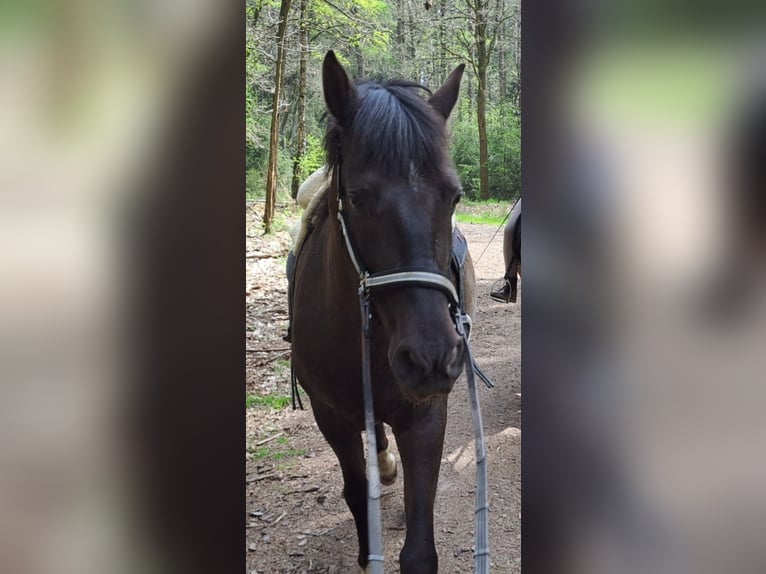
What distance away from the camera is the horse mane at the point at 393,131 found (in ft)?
5.29

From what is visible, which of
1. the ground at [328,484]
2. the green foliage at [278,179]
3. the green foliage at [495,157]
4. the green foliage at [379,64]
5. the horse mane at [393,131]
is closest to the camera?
the horse mane at [393,131]

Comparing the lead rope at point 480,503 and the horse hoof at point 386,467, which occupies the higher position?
the lead rope at point 480,503

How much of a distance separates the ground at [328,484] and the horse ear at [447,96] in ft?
7.05

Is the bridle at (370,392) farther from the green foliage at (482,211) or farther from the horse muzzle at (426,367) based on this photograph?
the green foliage at (482,211)

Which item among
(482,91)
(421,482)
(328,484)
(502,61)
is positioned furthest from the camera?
(502,61)

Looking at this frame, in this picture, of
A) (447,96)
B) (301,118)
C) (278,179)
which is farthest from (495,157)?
(447,96)

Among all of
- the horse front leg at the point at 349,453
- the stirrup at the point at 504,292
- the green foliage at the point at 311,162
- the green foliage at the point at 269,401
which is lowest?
the green foliage at the point at 269,401

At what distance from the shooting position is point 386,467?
3.36 metres

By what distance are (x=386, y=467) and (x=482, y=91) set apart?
11.9 meters

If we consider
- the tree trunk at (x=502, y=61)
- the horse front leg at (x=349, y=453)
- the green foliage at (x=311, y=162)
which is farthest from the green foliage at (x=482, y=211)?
the horse front leg at (x=349, y=453)

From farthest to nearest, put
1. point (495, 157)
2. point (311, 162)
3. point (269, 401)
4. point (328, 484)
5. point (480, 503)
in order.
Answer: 1. point (495, 157)
2. point (311, 162)
3. point (269, 401)
4. point (328, 484)
5. point (480, 503)

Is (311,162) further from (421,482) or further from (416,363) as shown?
(416,363)
